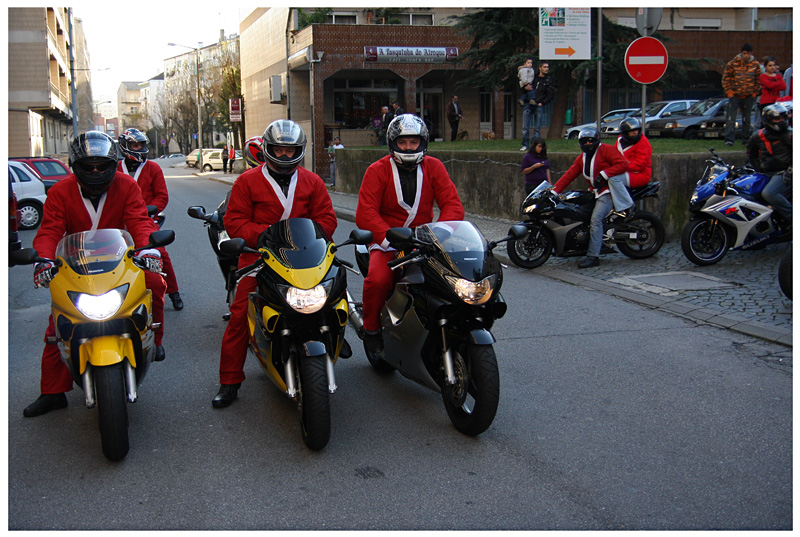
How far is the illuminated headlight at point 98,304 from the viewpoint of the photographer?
4.00 meters

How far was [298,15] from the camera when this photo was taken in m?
33.8

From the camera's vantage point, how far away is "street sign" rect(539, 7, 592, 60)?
1301cm

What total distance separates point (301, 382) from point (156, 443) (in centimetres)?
93

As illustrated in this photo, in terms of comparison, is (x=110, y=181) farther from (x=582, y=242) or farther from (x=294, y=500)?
(x=582, y=242)

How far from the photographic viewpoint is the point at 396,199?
5.36 m

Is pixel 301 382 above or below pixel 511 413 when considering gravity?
above

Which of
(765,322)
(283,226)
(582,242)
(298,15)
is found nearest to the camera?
(283,226)

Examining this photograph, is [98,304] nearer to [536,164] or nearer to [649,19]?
[536,164]

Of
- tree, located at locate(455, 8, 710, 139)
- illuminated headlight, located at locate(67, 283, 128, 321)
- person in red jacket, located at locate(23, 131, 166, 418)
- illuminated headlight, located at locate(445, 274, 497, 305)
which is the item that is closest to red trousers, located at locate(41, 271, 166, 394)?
person in red jacket, located at locate(23, 131, 166, 418)

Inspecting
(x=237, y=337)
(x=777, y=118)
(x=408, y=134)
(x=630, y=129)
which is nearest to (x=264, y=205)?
(x=237, y=337)

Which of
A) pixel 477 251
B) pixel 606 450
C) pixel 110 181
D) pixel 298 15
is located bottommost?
pixel 606 450

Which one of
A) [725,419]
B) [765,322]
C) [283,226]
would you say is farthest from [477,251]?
[765,322]

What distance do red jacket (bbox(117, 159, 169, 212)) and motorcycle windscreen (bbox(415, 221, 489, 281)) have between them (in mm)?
4423

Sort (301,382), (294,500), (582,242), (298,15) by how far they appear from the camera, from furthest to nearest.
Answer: (298,15), (582,242), (301,382), (294,500)
